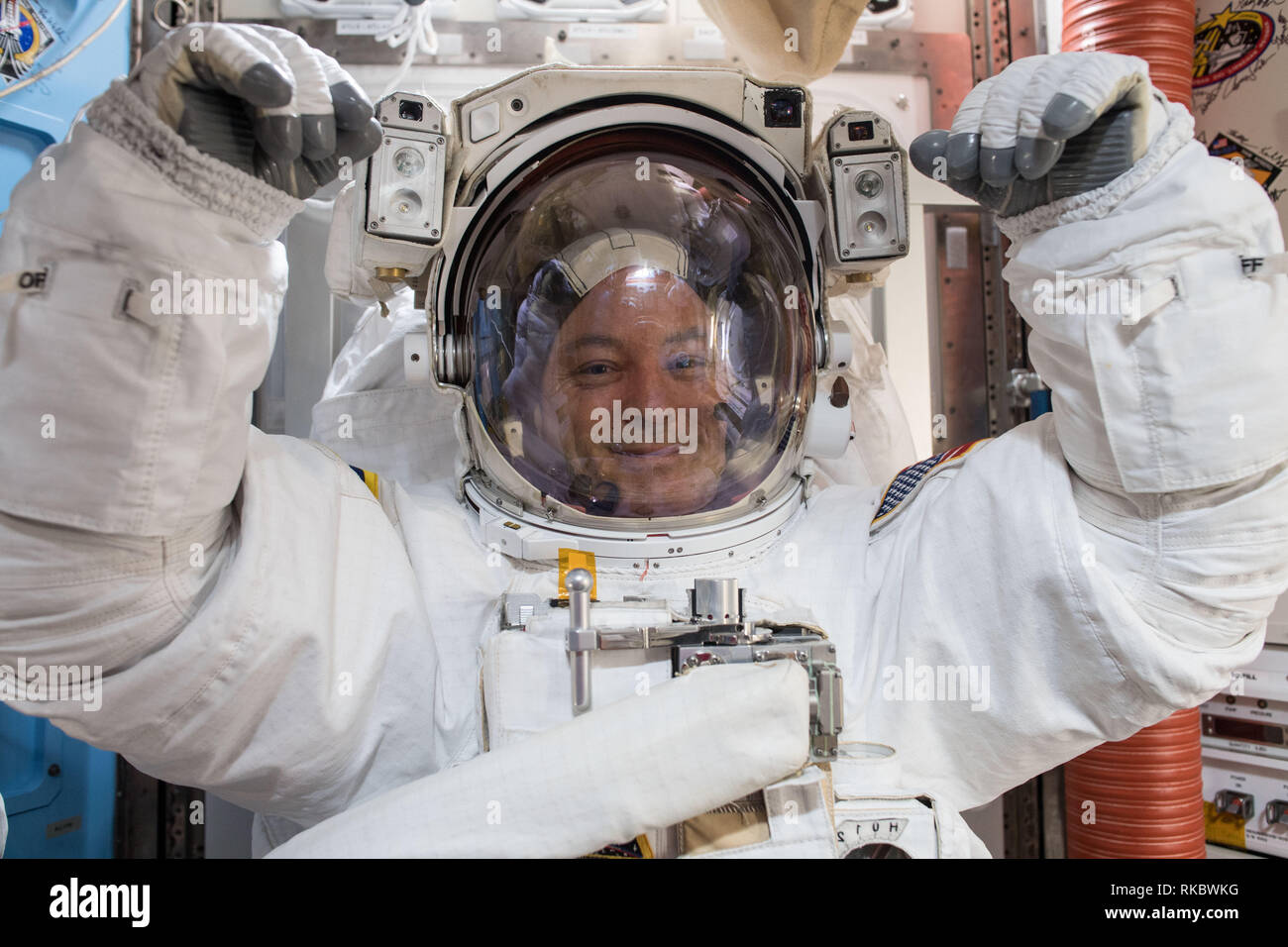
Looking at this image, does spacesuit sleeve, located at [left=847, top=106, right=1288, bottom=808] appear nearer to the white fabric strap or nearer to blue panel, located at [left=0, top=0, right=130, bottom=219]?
the white fabric strap

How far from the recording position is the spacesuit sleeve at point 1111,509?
3.19 feet

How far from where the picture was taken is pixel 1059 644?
1.10 metres

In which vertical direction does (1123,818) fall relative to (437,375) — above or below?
below

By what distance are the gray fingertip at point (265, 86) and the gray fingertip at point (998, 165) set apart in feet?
2.32

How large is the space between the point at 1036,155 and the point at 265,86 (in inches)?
29.9

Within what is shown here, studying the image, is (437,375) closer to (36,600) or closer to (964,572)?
(36,600)

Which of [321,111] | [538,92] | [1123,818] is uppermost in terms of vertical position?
[538,92]

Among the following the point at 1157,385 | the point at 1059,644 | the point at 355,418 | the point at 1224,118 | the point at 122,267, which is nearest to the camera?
the point at 122,267

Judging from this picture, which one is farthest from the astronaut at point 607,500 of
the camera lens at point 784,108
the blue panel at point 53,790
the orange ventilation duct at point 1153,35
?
the orange ventilation duct at point 1153,35

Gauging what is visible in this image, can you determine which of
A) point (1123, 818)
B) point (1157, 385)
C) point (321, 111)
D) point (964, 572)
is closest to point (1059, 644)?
point (964, 572)

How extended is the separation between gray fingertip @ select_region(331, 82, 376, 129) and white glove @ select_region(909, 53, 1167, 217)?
1.88 feet

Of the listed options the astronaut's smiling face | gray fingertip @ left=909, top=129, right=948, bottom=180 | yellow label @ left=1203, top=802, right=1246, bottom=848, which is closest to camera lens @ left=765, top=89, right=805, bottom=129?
the astronaut's smiling face

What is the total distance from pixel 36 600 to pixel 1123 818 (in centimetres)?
168

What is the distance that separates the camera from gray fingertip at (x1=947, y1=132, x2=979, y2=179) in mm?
1002
